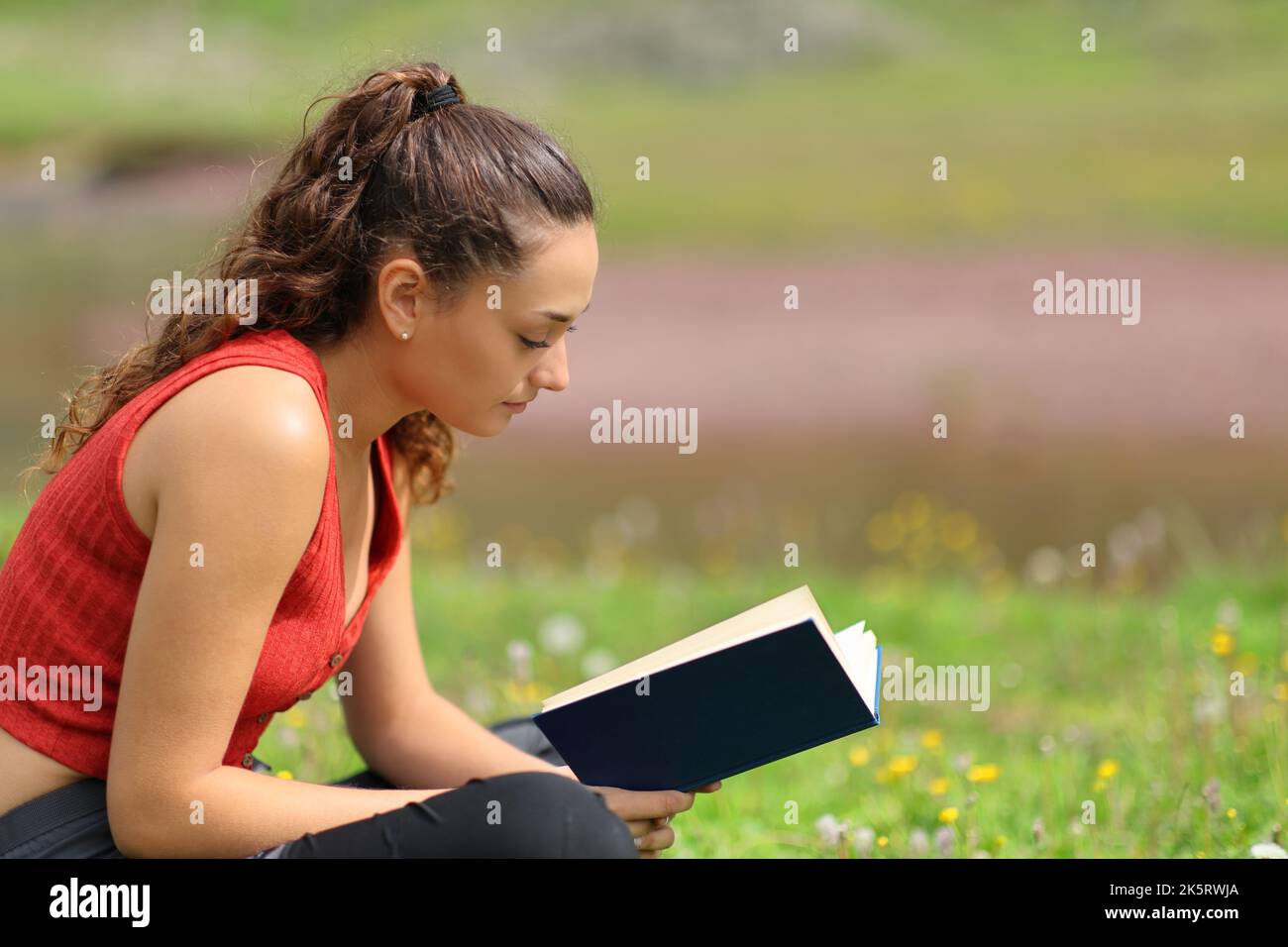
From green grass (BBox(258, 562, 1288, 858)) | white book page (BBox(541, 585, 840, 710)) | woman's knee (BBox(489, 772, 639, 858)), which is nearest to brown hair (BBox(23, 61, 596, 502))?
white book page (BBox(541, 585, 840, 710))

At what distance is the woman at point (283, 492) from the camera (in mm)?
1893

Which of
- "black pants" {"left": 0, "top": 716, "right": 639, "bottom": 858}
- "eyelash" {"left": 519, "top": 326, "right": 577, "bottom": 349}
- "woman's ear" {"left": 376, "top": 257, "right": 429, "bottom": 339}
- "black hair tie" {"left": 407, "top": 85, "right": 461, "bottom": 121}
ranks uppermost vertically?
"black hair tie" {"left": 407, "top": 85, "right": 461, "bottom": 121}

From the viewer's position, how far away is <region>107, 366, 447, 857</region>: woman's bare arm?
6.17 feet

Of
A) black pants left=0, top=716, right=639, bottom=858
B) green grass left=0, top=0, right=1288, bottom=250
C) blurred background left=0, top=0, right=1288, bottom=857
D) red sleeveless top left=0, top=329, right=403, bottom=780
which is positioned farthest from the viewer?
green grass left=0, top=0, right=1288, bottom=250

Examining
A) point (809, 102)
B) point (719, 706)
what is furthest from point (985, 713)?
point (809, 102)

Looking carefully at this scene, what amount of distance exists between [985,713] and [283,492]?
2.39 metres

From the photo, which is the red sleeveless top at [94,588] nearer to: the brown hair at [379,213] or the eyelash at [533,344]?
the brown hair at [379,213]

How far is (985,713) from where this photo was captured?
386 centimetres

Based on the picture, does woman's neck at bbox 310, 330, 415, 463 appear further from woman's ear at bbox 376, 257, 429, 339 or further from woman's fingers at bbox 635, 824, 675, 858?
woman's fingers at bbox 635, 824, 675, 858

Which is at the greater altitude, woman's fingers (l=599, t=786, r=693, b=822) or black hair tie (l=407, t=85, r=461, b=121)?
black hair tie (l=407, t=85, r=461, b=121)

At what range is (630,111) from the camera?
55.8ft

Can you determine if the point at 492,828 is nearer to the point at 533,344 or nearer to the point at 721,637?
the point at 721,637

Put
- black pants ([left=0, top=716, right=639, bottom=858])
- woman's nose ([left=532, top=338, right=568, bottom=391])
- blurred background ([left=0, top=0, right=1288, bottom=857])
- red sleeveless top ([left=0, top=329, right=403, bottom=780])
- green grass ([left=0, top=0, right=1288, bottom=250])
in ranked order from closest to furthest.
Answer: black pants ([left=0, top=716, right=639, bottom=858]) < red sleeveless top ([left=0, top=329, right=403, bottom=780]) < woman's nose ([left=532, top=338, right=568, bottom=391]) < blurred background ([left=0, top=0, right=1288, bottom=857]) < green grass ([left=0, top=0, right=1288, bottom=250])
